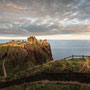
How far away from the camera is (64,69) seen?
16.3 m

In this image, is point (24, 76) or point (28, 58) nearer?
point (24, 76)

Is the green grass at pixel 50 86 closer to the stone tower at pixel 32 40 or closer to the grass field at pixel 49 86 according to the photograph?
the grass field at pixel 49 86

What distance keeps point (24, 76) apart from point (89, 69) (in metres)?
11.1

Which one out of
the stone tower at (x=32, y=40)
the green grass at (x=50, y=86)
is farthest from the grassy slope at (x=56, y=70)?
the stone tower at (x=32, y=40)

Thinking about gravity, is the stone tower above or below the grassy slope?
above

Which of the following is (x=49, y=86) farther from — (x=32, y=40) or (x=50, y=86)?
(x=32, y=40)

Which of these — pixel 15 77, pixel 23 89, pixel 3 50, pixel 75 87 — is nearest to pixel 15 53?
pixel 3 50

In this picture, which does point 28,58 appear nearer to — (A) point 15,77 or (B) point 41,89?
(A) point 15,77

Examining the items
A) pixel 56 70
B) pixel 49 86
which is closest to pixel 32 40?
pixel 56 70

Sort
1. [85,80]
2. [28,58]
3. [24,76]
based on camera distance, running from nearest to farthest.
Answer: [85,80] < [24,76] < [28,58]

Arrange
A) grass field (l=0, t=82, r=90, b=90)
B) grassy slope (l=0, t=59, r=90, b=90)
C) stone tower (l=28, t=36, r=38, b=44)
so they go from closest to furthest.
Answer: grass field (l=0, t=82, r=90, b=90)
grassy slope (l=0, t=59, r=90, b=90)
stone tower (l=28, t=36, r=38, b=44)

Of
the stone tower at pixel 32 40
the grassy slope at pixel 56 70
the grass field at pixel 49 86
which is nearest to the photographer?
the grass field at pixel 49 86

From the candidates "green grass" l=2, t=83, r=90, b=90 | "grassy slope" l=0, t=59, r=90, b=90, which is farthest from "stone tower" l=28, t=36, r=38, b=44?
"green grass" l=2, t=83, r=90, b=90

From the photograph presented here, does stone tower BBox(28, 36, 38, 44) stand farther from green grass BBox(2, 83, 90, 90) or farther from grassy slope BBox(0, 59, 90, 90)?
green grass BBox(2, 83, 90, 90)
